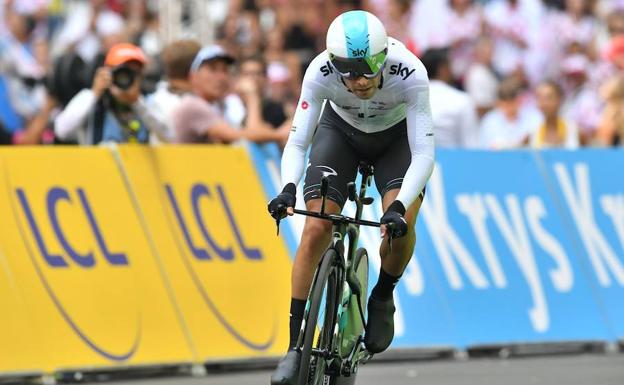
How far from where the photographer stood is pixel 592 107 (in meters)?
16.4

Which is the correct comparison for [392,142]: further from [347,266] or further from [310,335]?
[310,335]

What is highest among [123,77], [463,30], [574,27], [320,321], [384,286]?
[123,77]

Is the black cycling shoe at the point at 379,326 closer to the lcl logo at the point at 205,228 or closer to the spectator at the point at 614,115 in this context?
the lcl logo at the point at 205,228

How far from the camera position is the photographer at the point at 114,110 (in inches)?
430

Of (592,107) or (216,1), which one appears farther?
(216,1)

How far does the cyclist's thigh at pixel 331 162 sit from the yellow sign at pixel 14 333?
262 cm

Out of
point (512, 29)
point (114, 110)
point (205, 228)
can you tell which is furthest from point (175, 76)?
point (512, 29)

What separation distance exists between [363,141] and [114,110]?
124 inches

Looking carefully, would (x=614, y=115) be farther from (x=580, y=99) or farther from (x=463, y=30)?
Result: (x=463, y=30)

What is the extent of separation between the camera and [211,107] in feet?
39.1

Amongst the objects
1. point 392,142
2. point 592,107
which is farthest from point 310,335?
point 592,107

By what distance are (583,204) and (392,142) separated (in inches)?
172

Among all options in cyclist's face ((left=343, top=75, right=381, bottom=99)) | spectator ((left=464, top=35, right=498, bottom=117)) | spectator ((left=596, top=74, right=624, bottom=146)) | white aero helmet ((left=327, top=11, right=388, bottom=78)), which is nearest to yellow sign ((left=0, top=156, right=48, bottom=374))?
cyclist's face ((left=343, top=75, right=381, bottom=99))

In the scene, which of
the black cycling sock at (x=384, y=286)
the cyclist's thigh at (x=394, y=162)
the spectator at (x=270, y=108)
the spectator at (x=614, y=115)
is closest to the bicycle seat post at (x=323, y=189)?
the cyclist's thigh at (x=394, y=162)
